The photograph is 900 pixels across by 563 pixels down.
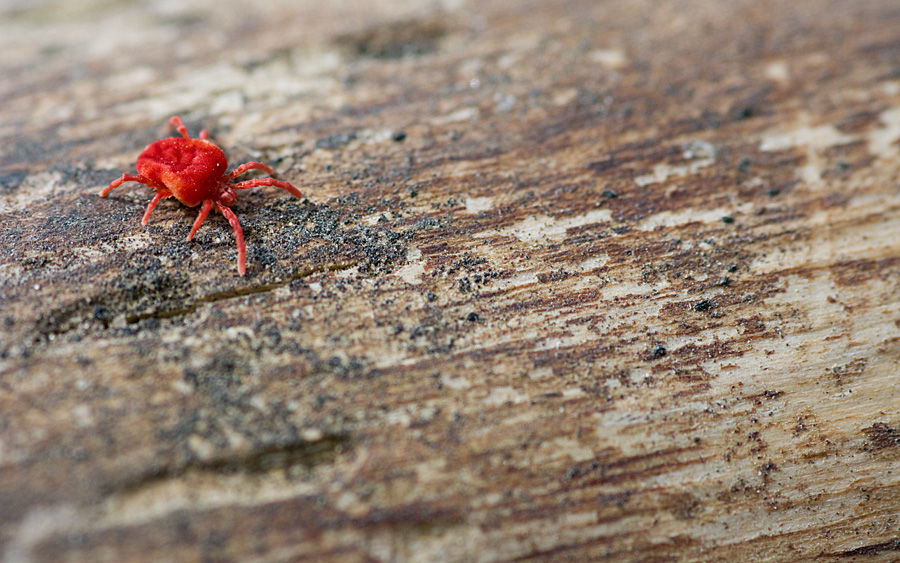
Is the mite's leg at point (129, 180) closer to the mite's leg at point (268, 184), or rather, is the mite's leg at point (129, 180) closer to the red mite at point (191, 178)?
the red mite at point (191, 178)

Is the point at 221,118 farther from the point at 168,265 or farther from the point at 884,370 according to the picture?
the point at 884,370

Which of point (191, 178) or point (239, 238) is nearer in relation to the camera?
point (239, 238)

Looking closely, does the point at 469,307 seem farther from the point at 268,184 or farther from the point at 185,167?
the point at 185,167

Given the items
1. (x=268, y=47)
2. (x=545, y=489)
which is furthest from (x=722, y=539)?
(x=268, y=47)

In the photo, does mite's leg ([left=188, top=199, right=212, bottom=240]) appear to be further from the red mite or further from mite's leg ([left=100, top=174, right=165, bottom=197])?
mite's leg ([left=100, top=174, right=165, bottom=197])

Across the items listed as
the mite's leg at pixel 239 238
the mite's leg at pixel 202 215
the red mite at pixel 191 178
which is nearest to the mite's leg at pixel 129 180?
the red mite at pixel 191 178

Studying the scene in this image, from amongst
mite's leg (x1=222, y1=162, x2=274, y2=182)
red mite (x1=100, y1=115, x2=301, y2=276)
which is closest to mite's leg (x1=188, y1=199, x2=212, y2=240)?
red mite (x1=100, y1=115, x2=301, y2=276)

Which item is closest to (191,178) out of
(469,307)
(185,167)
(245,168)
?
(185,167)
